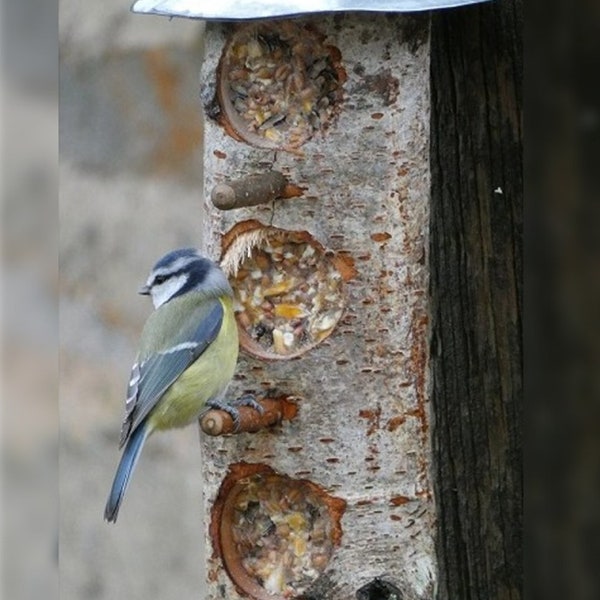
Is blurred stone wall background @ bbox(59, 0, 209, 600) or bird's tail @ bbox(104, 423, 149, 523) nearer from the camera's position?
bird's tail @ bbox(104, 423, 149, 523)

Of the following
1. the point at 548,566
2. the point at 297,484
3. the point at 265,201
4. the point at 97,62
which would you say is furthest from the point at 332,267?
the point at 548,566

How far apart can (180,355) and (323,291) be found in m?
0.31

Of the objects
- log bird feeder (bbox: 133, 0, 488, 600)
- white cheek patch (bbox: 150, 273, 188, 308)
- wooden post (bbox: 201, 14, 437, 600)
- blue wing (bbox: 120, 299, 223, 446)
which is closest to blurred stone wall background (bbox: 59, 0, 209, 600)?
white cheek patch (bbox: 150, 273, 188, 308)

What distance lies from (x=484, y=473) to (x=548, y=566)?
142 centimetres

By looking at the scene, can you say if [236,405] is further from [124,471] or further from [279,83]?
[279,83]

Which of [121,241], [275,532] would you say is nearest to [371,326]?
[275,532]

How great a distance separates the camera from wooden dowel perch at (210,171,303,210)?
2.85m

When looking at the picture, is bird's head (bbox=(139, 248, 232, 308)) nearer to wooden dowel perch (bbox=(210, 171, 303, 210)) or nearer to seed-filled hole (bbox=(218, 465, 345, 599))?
wooden dowel perch (bbox=(210, 171, 303, 210))

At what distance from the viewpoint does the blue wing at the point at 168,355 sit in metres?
3.10

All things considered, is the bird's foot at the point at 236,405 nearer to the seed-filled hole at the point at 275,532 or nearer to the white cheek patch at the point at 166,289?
the seed-filled hole at the point at 275,532

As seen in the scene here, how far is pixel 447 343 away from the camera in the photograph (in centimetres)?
293

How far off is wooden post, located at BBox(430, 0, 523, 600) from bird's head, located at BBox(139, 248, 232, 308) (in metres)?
0.36

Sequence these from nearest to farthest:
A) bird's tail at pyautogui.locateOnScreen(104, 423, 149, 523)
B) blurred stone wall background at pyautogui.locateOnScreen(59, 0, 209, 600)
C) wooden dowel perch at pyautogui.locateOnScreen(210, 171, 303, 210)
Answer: wooden dowel perch at pyautogui.locateOnScreen(210, 171, 303, 210), bird's tail at pyautogui.locateOnScreen(104, 423, 149, 523), blurred stone wall background at pyautogui.locateOnScreen(59, 0, 209, 600)

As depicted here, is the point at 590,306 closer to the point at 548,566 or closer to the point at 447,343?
the point at 548,566
